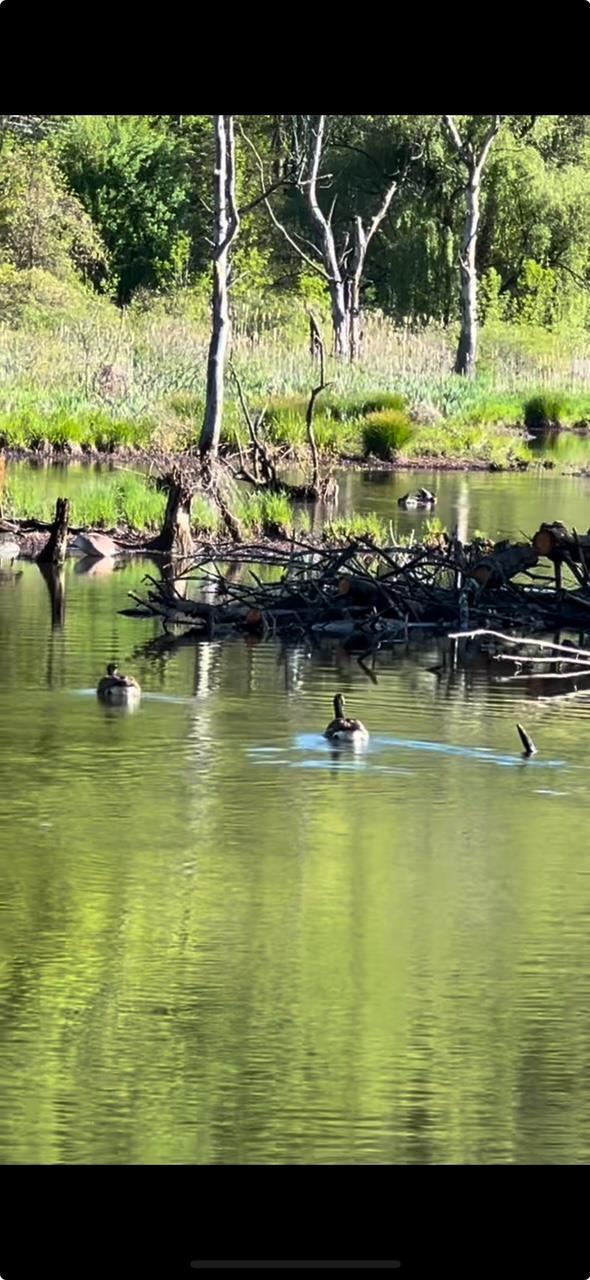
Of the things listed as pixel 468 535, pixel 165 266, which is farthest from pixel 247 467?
pixel 165 266

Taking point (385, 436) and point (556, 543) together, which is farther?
point (385, 436)

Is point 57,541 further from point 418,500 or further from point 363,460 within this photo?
point 363,460

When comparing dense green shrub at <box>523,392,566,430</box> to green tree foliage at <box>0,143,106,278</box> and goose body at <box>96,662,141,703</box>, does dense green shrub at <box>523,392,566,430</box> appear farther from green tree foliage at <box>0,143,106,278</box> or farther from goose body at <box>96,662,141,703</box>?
goose body at <box>96,662,141,703</box>

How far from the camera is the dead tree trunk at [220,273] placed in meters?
22.2

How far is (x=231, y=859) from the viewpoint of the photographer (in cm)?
868

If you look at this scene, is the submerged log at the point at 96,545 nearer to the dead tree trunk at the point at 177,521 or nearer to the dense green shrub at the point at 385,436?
the dead tree trunk at the point at 177,521

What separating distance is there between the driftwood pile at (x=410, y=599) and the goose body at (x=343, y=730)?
2240 mm

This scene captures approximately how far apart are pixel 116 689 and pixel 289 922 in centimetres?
392

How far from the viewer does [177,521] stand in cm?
1766

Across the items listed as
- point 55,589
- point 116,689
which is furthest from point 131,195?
point 116,689

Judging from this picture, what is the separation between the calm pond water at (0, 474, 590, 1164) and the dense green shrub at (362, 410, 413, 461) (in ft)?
58.1

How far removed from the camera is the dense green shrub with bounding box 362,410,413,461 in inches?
1195

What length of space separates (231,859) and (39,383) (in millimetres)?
23332
